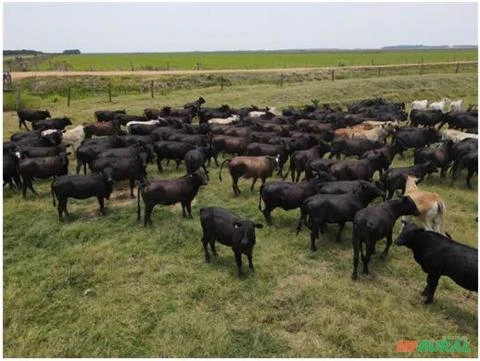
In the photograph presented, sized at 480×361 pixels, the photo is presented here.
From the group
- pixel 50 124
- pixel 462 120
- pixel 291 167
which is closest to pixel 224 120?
pixel 291 167

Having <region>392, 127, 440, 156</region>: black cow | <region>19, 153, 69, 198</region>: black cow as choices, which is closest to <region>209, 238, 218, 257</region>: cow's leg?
<region>19, 153, 69, 198</region>: black cow

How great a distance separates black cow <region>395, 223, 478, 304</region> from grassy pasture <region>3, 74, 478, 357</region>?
609 millimetres

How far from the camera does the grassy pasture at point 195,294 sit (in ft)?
20.8

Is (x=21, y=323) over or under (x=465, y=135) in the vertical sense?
under

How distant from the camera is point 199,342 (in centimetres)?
630

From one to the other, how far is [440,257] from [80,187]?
26.0 feet

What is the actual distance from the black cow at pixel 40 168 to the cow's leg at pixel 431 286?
33.2ft

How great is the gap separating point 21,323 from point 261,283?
3891mm

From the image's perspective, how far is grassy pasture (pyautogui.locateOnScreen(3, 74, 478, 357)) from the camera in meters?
6.33

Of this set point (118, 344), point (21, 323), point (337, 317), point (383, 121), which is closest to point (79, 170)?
point (21, 323)

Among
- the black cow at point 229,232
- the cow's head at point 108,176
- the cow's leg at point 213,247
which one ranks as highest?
the cow's head at point 108,176

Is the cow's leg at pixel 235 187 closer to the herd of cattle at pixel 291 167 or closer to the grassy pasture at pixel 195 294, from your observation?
the herd of cattle at pixel 291 167

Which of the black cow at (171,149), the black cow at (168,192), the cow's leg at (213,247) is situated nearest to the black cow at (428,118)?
the black cow at (171,149)

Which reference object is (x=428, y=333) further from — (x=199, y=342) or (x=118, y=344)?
(x=118, y=344)
